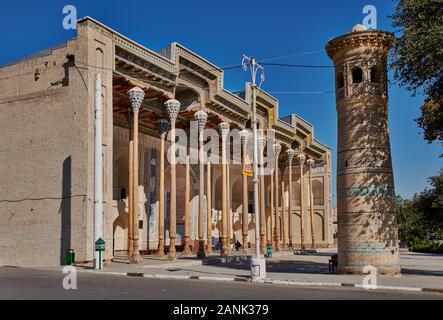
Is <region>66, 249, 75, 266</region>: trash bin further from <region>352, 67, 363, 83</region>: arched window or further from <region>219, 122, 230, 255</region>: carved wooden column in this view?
<region>352, 67, 363, 83</region>: arched window

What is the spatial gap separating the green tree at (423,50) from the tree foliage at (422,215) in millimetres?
34968

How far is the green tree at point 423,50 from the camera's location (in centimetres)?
1703

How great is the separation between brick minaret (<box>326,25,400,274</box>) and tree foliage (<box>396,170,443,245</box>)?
1357 inches

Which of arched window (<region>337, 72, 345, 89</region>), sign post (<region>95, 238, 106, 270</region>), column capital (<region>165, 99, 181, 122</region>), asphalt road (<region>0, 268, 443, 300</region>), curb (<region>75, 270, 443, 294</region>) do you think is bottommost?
curb (<region>75, 270, 443, 294</region>)

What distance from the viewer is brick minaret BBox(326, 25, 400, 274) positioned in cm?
1898

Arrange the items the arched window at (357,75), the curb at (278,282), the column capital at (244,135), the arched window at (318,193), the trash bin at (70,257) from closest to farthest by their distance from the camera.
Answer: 1. the curb at (278,282)
2. the arched window at (357,75)
3. the trash bin at (70,257)
4. the column capital at (244,135)
5. the arched window at (318,193)

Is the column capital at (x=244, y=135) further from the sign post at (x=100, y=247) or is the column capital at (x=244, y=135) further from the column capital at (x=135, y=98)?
the sign post at (x=100, y=247)

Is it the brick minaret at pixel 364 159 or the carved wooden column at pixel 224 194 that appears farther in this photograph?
the carved wooden column at pixel 224 194

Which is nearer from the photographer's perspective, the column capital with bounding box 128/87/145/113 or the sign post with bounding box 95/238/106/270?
the sign post with bounding box 95/238/106/270

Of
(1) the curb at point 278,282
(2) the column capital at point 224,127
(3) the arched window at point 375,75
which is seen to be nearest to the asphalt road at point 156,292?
(1) the curb at point 278,282

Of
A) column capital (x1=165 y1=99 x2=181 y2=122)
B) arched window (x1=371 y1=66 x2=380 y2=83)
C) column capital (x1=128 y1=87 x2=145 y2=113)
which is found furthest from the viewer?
column capital (x1=165 y1=99 x2=181 y2=122)
